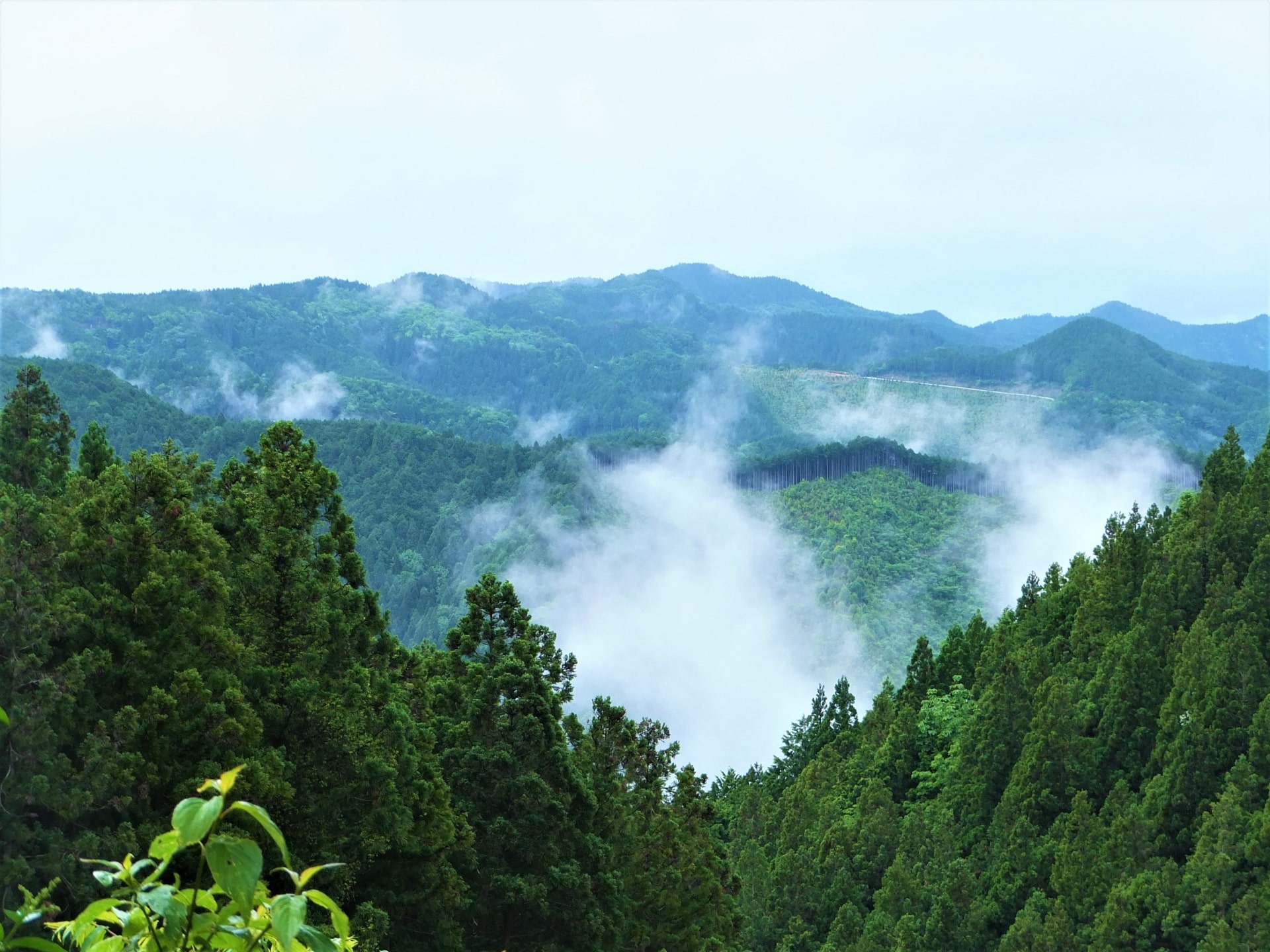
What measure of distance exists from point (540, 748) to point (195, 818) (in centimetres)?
1955

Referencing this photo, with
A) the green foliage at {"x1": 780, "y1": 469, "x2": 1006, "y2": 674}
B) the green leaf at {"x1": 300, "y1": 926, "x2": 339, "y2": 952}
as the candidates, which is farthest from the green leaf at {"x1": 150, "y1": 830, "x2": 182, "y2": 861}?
the green foliage at {"x1": 780, "y1": 469, "x2": 1006, "y2": 674}

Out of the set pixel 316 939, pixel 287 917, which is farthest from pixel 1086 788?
pixel 287 917

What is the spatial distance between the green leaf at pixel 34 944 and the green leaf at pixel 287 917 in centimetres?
54

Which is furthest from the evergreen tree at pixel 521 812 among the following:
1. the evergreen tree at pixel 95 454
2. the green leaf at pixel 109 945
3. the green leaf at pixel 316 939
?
the green leaf at pixel 316 939

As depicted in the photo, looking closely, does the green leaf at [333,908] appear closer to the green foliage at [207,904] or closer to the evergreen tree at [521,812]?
the green foliage at [207,904]

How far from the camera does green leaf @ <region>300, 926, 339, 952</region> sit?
10.5 feet

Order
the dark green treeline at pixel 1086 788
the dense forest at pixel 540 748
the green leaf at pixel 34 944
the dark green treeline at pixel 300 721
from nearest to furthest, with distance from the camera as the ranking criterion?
the green leaf at pixel 34 944
the dark green treeline at pixel 300 721
the dense forest at pixel 540 748
the dark green treeline at pixel 1086 788

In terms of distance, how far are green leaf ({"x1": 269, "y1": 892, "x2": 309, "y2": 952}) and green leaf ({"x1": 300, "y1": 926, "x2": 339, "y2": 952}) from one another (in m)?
0.07

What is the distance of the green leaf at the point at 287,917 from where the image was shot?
3.07 meters

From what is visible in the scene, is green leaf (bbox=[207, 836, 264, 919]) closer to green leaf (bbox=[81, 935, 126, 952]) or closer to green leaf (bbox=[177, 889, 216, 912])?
green leaf (bbox=[177, 889, 216, 912])

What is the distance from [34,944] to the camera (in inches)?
122

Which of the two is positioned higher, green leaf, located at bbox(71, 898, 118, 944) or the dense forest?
green leaf, located at bbox(71, 898, 118, 944)

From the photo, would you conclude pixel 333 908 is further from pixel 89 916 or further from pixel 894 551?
pixel 894 551

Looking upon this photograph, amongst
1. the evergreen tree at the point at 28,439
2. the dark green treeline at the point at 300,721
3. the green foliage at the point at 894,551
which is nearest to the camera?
the dark green treeline at the point at 300,721
